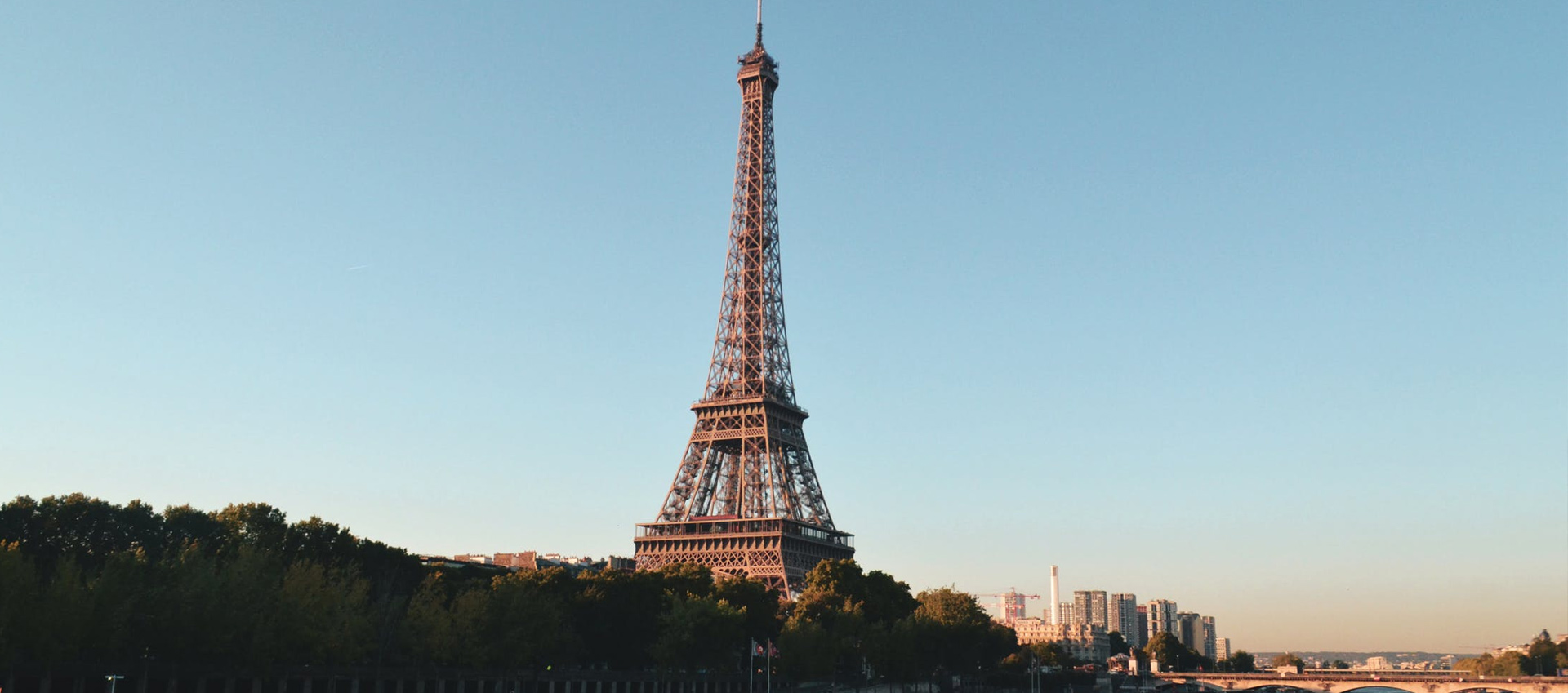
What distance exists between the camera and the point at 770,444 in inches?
5625

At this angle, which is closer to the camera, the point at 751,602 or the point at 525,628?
the point at 525,628

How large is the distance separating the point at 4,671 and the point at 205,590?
9.67 metres

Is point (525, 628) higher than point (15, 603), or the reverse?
point (15, 603)

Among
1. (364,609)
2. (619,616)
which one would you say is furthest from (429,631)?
(619,616)

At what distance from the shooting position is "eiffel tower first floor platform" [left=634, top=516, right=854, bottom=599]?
136 meters

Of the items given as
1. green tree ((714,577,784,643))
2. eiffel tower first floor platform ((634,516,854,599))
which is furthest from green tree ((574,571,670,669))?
eiffel tower first floor platform ((634,516,854,599))

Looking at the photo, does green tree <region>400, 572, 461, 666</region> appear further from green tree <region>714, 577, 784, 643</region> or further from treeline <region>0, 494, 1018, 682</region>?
green tree <region>714, 577, 784, 643</region>

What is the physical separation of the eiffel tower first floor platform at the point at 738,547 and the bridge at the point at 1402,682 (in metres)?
74.9

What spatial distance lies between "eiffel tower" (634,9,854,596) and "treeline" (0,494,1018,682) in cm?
816

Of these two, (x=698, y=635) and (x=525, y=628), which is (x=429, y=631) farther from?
(x=698, y=635)

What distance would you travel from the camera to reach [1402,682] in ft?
584

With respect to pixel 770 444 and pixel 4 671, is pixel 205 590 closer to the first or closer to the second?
pixel 4 671

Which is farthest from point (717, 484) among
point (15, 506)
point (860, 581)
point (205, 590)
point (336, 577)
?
point (205, 590)

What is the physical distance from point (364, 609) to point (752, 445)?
6446 centimetres
